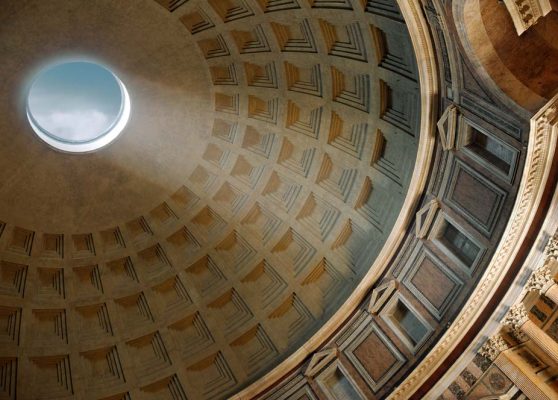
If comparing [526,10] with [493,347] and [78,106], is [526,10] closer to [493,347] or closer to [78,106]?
[493,347]

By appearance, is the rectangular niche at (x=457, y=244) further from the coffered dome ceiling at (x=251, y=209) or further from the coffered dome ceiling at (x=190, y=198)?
the coffered dome ceiling at (x=190, y=198)

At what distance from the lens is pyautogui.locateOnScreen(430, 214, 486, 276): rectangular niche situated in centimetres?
1592

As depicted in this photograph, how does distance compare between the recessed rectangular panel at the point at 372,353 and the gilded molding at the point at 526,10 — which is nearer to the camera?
the gilded molding at the point at 526,10

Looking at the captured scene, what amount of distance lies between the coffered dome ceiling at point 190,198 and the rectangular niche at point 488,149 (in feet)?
8.84

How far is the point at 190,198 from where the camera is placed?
23125 mm

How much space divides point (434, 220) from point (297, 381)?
7484 mm

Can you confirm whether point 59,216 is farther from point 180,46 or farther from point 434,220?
point 434,220

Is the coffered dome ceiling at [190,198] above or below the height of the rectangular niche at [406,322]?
above

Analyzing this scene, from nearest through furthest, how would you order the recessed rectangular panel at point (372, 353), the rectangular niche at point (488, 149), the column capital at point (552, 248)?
the column capital at point (552, 248) < the rectangular niche at point (488, 149) < the recessed rectangular panel at point (372, 353)

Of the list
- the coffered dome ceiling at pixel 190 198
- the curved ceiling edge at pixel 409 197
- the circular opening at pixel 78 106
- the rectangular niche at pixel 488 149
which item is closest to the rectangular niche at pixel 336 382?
the curved ceiling edge at pixel 409 197

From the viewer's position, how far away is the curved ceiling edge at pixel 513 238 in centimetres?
1253

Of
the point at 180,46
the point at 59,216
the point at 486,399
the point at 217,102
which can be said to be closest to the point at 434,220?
the point at 486,399

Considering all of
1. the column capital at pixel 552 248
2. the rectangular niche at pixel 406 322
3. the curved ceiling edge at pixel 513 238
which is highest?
the rectangular niche at pixel 406 322

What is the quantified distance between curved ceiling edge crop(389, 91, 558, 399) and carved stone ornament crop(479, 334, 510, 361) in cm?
72
